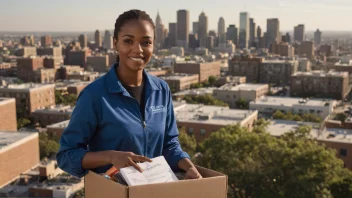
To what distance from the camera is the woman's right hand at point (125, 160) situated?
8.23 feet

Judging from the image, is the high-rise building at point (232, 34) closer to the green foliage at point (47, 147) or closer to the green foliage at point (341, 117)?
the green foliage at point (341, 117)

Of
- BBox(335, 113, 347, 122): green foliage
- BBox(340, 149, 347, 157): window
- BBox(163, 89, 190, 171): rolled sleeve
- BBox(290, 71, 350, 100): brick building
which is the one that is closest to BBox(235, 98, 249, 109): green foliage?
BBox(335, 113, 347, 122): green foliage

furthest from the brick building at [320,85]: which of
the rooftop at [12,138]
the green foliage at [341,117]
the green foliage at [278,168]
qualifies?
the rooftop at [12,138]

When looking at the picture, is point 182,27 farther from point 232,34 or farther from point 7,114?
point 7,114

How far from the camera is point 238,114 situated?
34844 millimetres

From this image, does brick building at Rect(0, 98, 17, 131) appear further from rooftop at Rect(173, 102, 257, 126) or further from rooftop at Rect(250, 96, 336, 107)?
rooftop at Rect(250, 96, 336, 107)

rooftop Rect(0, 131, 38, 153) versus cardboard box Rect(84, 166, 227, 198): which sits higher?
cardboard box Rect(84, 166, 227, 198)

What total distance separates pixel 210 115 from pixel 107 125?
30777 mm

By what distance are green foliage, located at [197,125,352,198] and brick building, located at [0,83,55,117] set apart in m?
28.8

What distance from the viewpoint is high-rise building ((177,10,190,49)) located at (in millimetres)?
188225

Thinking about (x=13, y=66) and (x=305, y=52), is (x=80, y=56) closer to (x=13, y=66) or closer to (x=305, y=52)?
(x=13, y=66)

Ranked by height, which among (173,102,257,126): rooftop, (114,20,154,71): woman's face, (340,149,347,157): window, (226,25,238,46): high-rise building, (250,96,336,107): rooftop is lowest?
(340,149,347,157): window

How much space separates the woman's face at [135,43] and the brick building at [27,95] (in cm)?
4450

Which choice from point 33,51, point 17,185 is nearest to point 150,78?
point 17,185
